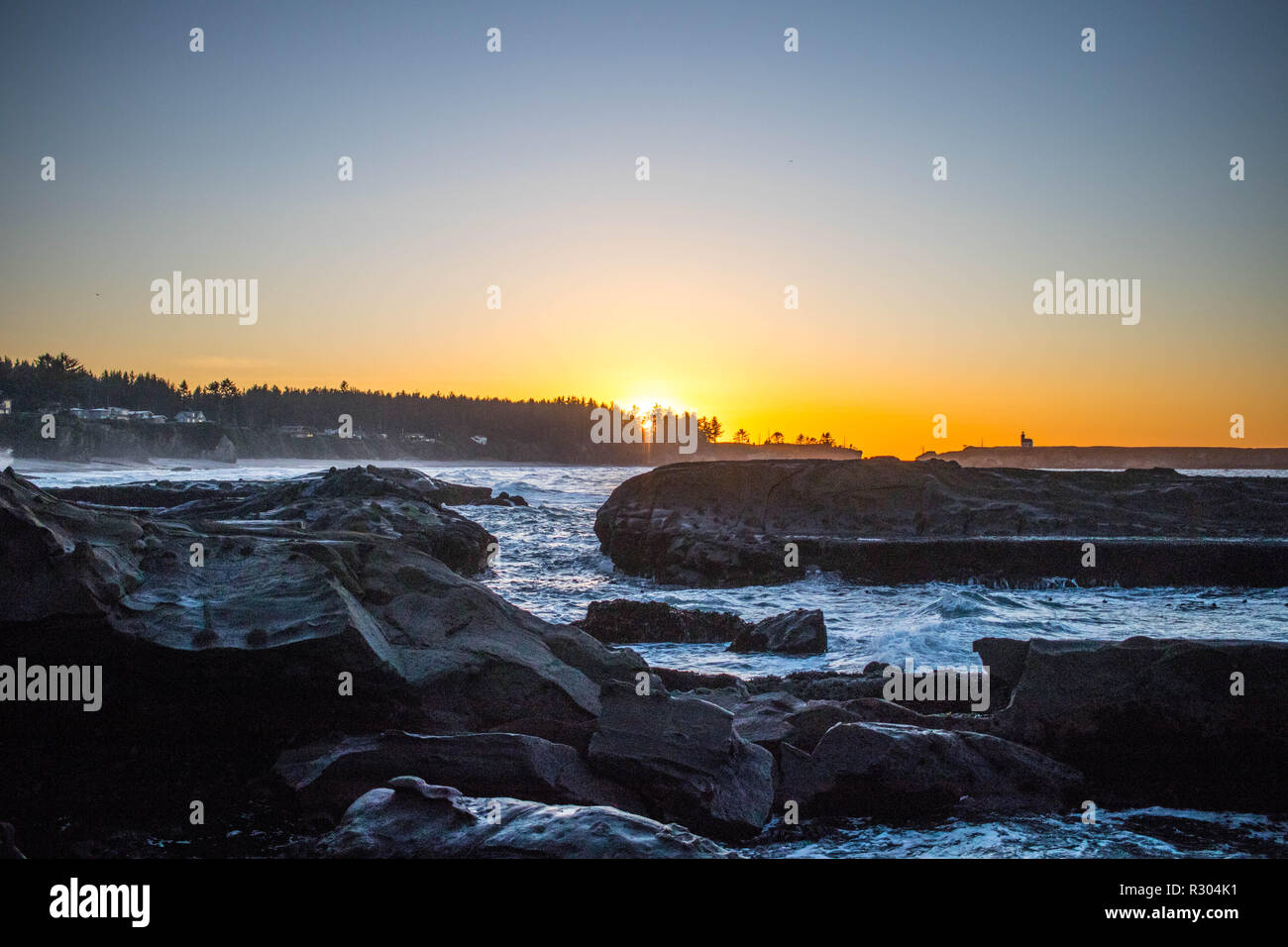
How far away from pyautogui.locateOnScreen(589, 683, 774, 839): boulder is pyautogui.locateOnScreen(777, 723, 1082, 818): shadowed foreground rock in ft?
0.78

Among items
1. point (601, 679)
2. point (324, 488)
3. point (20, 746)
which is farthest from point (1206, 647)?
point (324, 488)

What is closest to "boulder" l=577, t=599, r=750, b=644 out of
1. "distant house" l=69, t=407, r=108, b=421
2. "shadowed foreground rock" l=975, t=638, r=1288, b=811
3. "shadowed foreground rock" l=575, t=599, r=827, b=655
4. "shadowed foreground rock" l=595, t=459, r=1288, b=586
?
"shadowed foreground rock" l=575, t=599, r=827, b=655

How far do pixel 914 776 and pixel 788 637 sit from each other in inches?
189

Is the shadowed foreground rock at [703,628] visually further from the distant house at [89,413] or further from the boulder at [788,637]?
the distant house at [89,413]

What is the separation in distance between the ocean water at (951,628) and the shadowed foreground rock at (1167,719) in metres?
0.33

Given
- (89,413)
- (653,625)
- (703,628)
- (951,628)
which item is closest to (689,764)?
(653,625)

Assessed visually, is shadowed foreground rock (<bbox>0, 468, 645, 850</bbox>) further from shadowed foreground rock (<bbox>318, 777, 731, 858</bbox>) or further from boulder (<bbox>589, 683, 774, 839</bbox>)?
shadowed foreground rock (<bbox>318, 777, 731, 858</bbox>)

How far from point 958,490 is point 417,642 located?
47.1 feet

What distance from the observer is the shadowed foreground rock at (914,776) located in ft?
15.0

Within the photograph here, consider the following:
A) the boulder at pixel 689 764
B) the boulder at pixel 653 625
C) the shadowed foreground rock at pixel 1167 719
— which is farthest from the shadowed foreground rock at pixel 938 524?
the boulder at pixel 689 764

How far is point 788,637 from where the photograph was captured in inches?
371

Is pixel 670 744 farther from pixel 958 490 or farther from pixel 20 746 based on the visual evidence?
pixel 958 490

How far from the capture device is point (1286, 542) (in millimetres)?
14148

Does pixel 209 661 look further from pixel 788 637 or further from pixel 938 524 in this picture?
pixel 938 524
